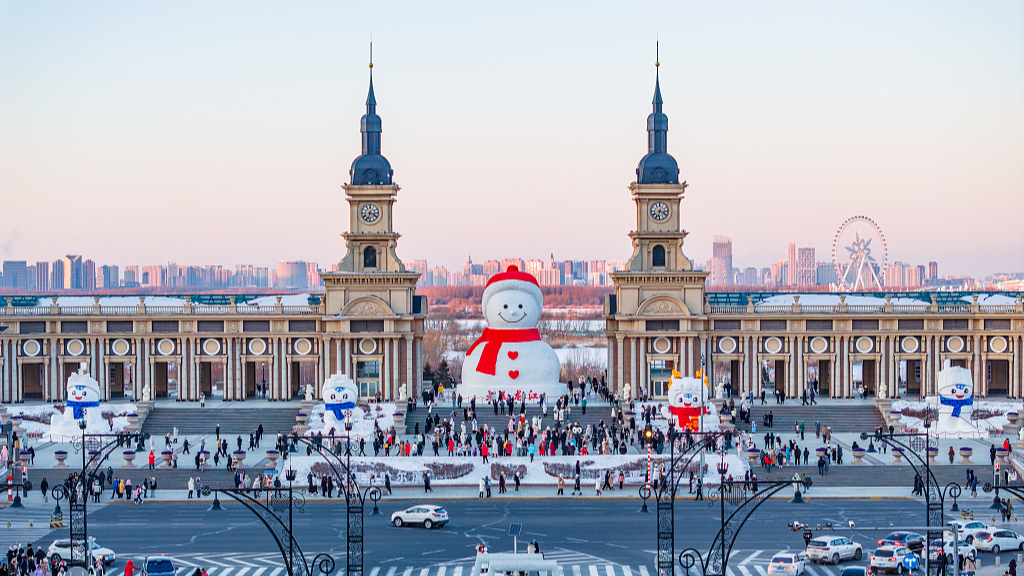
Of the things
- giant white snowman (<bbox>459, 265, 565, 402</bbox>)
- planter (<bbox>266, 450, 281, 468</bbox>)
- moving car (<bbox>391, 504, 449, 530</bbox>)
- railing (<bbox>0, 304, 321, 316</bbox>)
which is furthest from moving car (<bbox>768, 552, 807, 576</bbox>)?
railing (<bbox>0, 304, 321, 316</bbox>)

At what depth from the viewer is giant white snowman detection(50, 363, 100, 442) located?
6028cm

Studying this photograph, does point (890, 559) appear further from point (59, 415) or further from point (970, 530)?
point (59, 415)

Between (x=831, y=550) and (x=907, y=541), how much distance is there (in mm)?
2449

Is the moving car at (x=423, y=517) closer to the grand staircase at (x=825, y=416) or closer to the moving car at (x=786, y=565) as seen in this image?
the moving car at (x=786, y=565)

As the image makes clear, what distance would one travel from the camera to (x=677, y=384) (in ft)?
187

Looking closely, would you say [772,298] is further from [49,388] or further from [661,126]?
[49,388]

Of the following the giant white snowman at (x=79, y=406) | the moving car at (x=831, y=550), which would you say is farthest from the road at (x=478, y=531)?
the giant white snowman at (x=79, y=406)

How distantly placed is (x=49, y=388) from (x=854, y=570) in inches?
1955

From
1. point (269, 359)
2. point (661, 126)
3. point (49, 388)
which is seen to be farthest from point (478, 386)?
point (49, 388)

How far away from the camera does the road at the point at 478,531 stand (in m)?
38.2

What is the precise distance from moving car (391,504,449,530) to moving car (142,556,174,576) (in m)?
9.31

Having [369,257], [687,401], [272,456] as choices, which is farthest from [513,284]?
[272,456]

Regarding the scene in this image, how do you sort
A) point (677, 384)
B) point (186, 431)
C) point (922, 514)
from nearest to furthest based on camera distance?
point (922, 514) → point (677, 384) → point (186, 431)

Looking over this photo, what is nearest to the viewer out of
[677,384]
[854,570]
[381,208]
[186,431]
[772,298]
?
[854,570]
